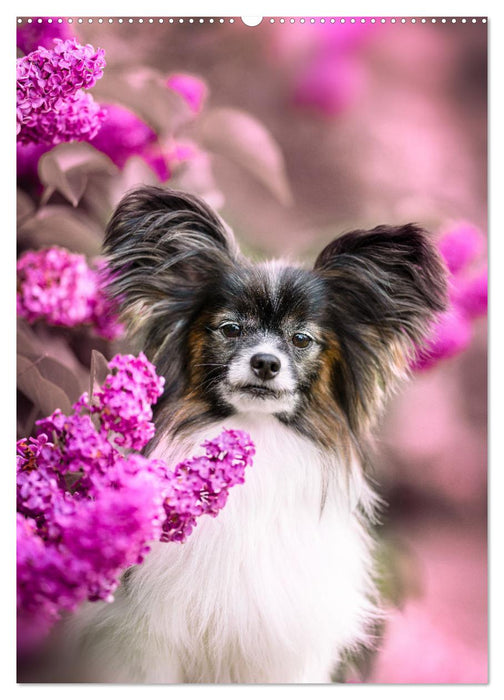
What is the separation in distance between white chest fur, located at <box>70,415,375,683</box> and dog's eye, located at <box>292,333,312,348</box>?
24 cm

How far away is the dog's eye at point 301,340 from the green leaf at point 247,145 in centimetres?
44

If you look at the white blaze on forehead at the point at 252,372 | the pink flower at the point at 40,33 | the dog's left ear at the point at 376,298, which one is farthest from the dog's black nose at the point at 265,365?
the pink flower at the point at 40,33

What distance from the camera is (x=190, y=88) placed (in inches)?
95.7

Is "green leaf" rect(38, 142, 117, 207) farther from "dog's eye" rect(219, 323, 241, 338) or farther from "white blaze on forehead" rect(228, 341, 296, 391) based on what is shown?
"white blaze on forehead" rect(228, 341, 296, 391)

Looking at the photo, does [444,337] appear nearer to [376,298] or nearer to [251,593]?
[376,298]

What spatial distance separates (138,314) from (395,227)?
0.84 m

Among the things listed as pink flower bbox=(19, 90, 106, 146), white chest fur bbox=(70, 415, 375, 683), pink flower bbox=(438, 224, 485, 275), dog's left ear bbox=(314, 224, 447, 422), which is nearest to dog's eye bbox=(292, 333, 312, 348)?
dog's left ear bbox=(314, 224, 447, 422)

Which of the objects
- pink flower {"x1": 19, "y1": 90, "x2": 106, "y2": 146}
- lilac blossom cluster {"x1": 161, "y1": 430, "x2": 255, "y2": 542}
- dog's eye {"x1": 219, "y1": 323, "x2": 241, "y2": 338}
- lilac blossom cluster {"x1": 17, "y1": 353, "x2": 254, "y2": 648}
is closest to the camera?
lilac blossom cluster {"x1": 17, "y1": 353, "x2": 254, "y2": 648}

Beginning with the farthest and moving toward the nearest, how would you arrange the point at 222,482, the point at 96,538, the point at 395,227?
1. the point at 395,227
2. the point at 222,482
3. the point at 96,538

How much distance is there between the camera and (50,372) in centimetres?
242

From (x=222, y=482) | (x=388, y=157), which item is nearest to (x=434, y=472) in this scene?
(x=222, y=482)

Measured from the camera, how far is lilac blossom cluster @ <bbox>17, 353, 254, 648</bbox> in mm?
1989

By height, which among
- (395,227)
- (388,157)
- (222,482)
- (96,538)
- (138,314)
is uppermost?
(388,157)

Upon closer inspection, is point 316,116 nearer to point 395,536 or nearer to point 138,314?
point 138,314
